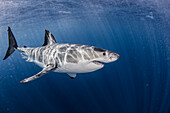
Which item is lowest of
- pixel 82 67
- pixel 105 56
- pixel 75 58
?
pixel 82 67

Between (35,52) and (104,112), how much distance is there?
794 cm

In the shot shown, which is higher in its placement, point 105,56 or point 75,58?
point 105,56

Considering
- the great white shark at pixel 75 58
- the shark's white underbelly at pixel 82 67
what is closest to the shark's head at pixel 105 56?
the great white shark at pixel 75 58

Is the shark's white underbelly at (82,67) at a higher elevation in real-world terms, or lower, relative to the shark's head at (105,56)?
lower

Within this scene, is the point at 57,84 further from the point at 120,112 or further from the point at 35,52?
the point at 35,52

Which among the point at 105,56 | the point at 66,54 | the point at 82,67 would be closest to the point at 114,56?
the point at 105,56

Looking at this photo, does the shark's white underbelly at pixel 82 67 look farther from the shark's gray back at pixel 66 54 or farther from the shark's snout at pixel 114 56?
the shark's snout at pixel 114 56

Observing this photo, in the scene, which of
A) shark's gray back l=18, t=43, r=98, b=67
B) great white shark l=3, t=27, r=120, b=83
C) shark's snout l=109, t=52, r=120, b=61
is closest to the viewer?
shark's snout l=109, t=52, r=120, b=61

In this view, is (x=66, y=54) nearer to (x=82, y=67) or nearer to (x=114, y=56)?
(x=82, y=67)

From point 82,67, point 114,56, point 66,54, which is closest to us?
point 114,56

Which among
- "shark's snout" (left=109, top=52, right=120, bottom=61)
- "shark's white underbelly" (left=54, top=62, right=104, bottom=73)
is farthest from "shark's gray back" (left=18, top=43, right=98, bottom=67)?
"shark's snout" (left=109, top=52, right=120, bottom=61)

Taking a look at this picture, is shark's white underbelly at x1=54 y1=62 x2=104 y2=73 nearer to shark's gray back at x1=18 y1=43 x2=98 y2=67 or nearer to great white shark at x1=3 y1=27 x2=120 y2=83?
great white shark at x1=3 y1=27 x2=120 y2=83

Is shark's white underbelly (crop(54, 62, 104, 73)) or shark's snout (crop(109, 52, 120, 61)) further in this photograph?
shark's white underbelly (crop(54, 62, 104, 73))

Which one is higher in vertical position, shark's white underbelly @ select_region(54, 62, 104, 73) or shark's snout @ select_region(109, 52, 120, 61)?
shark's snout @ select_region(109, 52, 120, 61)
